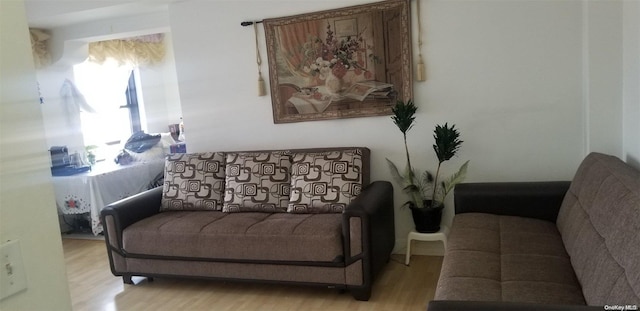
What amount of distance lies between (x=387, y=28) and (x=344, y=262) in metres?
1.70

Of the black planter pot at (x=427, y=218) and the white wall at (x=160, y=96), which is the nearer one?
the black planter pot at (x=427, y=218)

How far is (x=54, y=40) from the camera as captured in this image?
485 cm

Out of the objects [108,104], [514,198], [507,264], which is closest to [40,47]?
[108,104]

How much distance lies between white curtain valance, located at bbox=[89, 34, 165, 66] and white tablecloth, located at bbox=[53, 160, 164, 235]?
5.36ft

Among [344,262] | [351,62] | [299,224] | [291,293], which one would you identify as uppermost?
[351,62]

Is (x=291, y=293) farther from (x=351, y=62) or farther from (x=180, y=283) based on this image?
(x=351, y=62)

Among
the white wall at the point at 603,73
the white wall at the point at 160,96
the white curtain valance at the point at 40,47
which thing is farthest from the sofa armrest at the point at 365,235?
the white wall at the point at 160,96

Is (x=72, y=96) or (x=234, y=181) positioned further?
(x=72, y=96)

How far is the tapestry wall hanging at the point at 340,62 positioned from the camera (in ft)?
10.9

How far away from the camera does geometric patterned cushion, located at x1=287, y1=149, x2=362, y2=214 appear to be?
3201 millimetres

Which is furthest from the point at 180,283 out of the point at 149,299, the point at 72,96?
the point at 72,96

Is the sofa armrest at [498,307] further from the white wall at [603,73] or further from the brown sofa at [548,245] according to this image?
the white wall at [603,73]

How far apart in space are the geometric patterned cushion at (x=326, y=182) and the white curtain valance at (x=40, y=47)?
3.22 m

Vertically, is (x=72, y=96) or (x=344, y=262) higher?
(x=72, y=96)
